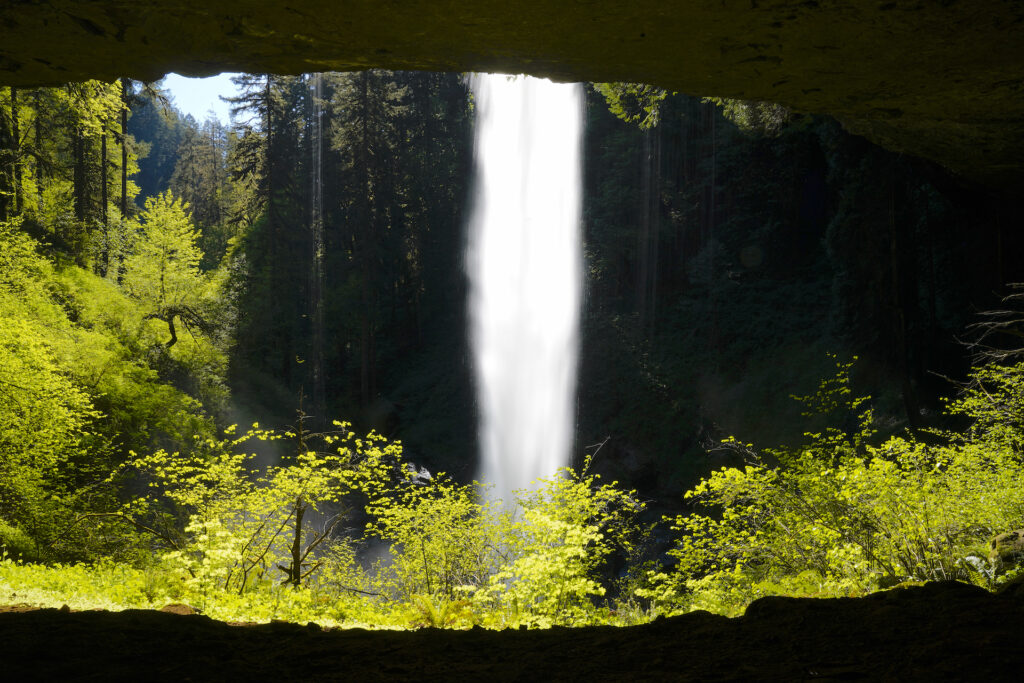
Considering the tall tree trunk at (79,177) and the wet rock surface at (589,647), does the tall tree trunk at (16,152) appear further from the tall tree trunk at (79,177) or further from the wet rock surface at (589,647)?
the wet rock surface at (589,647)

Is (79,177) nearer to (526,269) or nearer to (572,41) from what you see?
(526,269)

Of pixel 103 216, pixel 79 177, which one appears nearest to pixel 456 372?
pixel 103 216

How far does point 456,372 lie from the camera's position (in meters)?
31.0

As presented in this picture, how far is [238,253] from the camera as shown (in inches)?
1214

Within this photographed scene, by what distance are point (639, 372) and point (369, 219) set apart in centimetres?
1516

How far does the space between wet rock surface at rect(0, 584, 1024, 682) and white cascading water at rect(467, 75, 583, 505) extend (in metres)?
22.1

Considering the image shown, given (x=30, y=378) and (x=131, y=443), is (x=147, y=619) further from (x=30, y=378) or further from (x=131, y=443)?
(x=131, y=443)

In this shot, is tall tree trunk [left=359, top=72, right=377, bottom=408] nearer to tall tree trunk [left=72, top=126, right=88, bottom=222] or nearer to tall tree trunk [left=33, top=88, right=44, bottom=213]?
tall tree trunk [left=72, top=126, right=88, bottom=222]

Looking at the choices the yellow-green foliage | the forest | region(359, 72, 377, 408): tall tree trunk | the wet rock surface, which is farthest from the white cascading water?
the wet rock surface

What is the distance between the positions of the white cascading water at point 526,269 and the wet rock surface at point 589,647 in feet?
72.5

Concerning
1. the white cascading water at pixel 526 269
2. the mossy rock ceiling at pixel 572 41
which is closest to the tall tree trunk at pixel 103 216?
the white cascading water at pixel 526 269

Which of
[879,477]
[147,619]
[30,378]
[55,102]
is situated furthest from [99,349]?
[879,477]

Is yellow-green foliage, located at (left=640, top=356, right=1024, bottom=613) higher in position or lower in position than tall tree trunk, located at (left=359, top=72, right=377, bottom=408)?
lower

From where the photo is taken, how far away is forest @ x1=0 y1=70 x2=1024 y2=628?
6.62m
